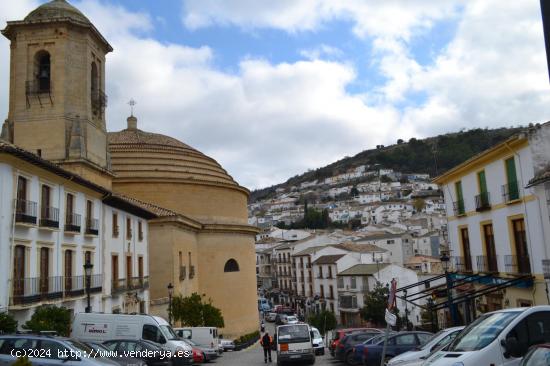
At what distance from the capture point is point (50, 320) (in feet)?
58.3

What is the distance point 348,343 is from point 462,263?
31.5 ft

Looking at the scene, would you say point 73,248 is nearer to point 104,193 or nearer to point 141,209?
point 104,193

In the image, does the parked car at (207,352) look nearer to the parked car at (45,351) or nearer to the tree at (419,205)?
the parked car at (45,351)

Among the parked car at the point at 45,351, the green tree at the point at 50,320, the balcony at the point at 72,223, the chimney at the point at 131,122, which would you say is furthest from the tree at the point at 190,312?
the chimney at the point at 131,122

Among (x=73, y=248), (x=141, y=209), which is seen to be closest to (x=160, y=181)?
(x=141, y=209)

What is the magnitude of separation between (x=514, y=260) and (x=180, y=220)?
22138 mm

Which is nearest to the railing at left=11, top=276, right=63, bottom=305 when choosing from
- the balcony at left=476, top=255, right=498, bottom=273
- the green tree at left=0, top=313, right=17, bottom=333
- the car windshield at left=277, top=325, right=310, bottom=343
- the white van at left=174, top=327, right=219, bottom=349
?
the green tree at left=0, top=313, right=17, bottom=333

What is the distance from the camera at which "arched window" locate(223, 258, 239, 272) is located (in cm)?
4656

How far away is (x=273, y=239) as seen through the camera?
118 meters

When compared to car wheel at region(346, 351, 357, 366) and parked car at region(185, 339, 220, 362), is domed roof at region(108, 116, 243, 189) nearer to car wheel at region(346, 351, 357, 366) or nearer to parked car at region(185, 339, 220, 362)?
parked car at region(185, 339, 220, 362)

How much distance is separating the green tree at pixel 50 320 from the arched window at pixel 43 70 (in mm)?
16222

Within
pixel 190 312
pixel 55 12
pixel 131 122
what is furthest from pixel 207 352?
pixel 131 122

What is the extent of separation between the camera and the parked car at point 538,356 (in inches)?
286

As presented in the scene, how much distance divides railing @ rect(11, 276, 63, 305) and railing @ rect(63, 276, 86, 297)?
0.47 m
